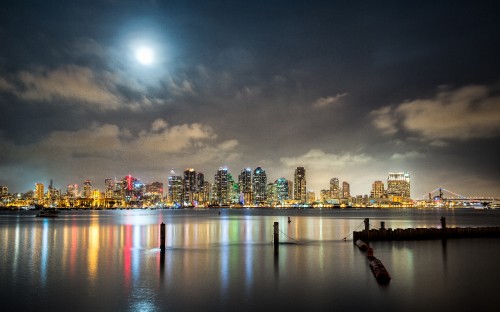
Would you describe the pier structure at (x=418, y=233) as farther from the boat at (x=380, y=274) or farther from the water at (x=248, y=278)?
the boat at (x=380, y=274)

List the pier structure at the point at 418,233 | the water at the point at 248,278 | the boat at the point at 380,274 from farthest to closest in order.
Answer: the pier structure at the point at 418,233 → the boat at the point at 380,274 → the water at the point at 248,278

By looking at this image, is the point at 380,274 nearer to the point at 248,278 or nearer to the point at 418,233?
the point at 248,278

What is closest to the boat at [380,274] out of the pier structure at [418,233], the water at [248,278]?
the water at [248,278]

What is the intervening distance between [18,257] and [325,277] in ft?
85.8

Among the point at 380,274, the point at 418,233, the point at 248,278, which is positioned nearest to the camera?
the point at 380,274

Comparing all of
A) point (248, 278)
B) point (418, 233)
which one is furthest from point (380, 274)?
point (418, 233)

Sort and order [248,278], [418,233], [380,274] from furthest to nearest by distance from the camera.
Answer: [418,233] → [248,278] → [380,274]

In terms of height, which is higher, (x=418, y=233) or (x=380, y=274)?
(x=418, y=233)

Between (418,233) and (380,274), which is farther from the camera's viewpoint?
(418,233)

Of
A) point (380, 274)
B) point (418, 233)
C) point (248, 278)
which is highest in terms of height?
point (418, 233)

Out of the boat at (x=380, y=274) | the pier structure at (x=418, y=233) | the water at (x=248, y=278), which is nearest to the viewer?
the water at (x=248, y=278)

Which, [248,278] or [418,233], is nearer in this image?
[248,278]

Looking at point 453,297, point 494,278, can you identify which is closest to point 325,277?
point 453,297

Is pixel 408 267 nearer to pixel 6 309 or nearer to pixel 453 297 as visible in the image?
pixel 453 297
